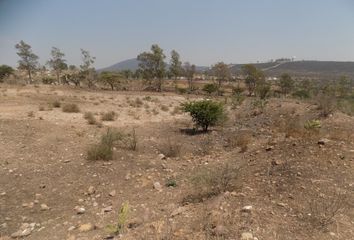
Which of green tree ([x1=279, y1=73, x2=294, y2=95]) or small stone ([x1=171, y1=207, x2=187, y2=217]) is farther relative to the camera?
green tree ([x1=279, y1=73, x2=294, y2=95])

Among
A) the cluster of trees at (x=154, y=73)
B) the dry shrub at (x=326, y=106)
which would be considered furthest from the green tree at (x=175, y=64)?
the dry shrub at (x=326, y=106)

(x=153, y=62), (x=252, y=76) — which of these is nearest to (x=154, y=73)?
(x=153, y=62)

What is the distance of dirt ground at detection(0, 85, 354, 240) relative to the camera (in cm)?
398

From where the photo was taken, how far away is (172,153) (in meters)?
7.69

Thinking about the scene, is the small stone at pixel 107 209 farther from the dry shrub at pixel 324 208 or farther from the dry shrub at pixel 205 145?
the dry shrub at pixel 205 145

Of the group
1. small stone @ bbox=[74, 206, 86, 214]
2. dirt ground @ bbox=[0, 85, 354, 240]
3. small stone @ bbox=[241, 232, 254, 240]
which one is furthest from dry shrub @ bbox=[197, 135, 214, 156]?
small stone @ bbox=[241, 232, 254, 240]

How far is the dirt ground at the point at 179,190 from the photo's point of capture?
3982 mm

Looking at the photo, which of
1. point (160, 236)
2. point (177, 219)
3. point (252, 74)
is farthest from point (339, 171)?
point (252, 74)

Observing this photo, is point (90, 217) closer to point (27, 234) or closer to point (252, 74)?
point (27, 234)

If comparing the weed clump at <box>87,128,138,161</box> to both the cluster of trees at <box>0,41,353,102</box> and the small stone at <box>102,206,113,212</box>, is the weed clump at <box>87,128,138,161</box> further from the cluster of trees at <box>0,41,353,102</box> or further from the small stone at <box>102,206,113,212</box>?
the cluster of trees at <box>0,41,353,102</box>

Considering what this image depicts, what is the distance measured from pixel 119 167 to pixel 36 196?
1710mm

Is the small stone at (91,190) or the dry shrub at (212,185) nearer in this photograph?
the dry shrub at (212,185)

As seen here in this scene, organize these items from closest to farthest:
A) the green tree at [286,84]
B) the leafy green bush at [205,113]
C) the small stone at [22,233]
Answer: the small stone at [22,233] < the leafy green bush at [205,113] < the green tree at [286,84]

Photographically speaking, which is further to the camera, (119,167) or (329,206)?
(119,167)
